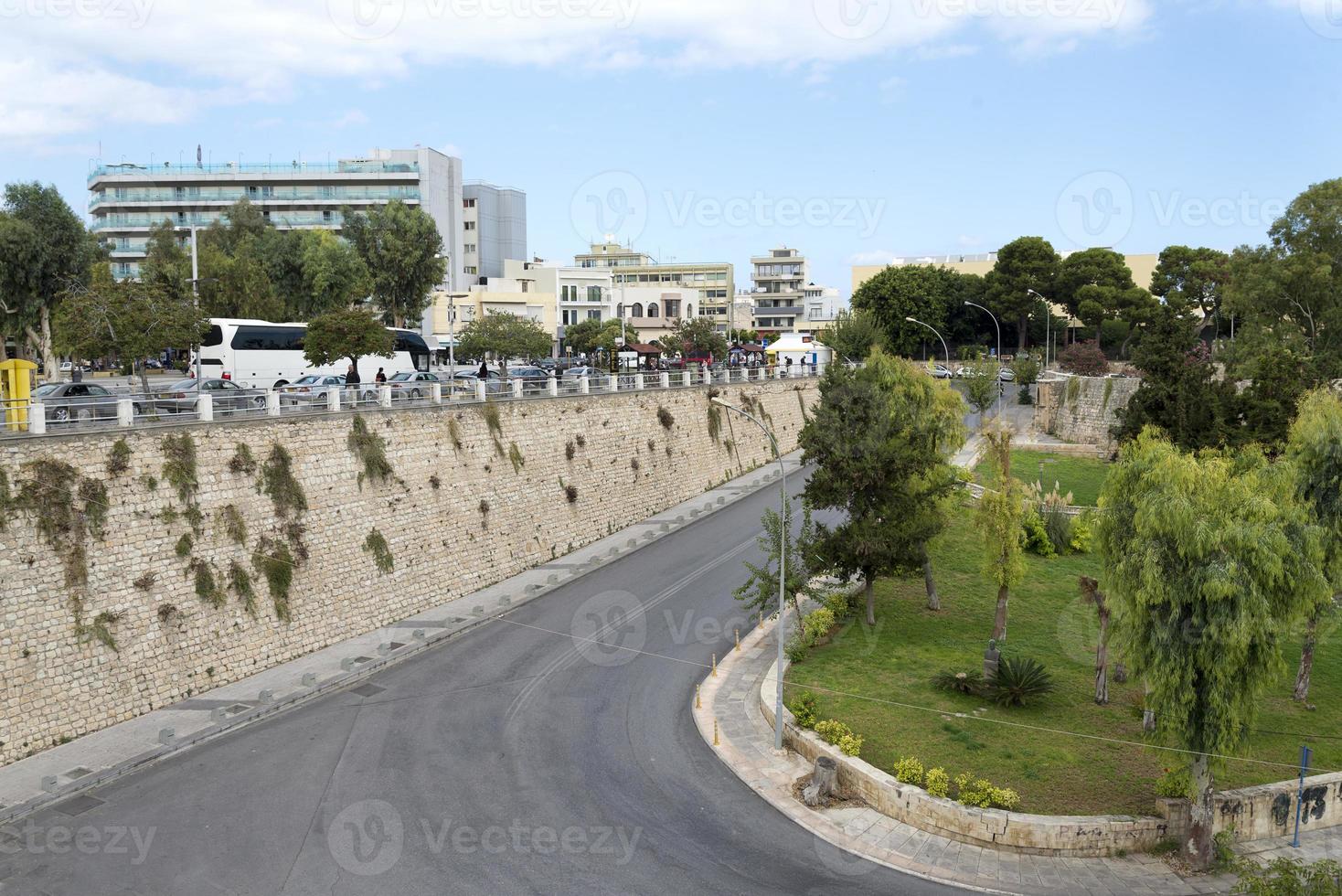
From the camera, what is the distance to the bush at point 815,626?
26.1 m

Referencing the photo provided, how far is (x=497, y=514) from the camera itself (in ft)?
108

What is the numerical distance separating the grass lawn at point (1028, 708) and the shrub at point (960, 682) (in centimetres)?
29

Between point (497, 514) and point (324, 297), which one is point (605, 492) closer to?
point (497, 514)

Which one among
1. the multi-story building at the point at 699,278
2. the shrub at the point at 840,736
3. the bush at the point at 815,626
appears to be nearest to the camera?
the shrub at the point at 840,736

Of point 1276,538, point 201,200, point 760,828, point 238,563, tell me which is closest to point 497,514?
point 238,563

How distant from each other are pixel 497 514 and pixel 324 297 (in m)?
33.1

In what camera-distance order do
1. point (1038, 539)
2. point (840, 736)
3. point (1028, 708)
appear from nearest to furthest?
point (840, 736)
point (1028, 708)
point (1038, 539)

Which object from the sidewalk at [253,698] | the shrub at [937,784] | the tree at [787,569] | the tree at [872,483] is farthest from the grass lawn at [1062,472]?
the shrub at [937,784]

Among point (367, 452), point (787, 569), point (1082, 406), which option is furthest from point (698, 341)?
point (787, 569)

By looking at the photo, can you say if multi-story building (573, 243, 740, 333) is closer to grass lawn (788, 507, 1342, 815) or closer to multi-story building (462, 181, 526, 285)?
multi-story building (462, 181, 526, 285)

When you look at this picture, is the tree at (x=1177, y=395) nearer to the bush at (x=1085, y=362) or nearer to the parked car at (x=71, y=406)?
the bush at (x=1085, y=362)

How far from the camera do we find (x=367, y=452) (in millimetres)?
28391

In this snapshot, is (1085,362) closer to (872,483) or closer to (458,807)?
(872,483)

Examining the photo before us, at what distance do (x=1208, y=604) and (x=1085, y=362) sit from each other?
54.4 m
